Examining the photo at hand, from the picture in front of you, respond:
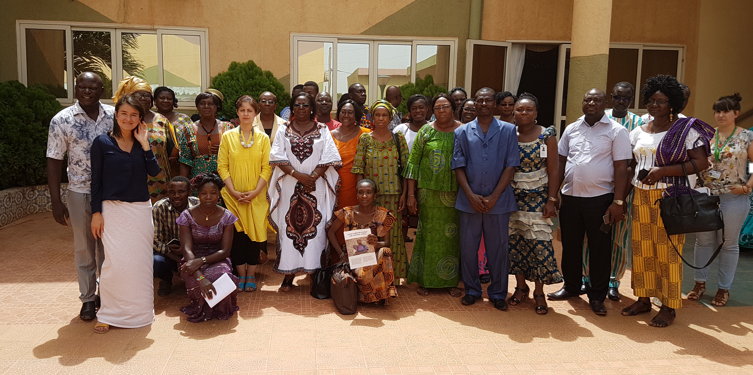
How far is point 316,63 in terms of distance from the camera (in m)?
9.37

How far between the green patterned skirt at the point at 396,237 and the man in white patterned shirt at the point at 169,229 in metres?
1.84

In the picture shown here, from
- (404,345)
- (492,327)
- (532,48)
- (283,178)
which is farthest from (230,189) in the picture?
(532,48)

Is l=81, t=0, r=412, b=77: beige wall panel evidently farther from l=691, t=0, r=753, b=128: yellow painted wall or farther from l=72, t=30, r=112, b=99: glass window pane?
l=691, t=0, r=753, b=128: yellow painted wall

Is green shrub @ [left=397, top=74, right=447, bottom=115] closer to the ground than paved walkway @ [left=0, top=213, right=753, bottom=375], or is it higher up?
higher up

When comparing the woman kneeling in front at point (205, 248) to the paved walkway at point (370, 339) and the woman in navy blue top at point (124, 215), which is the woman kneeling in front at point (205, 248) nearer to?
the paved walkway at point (370, 339)

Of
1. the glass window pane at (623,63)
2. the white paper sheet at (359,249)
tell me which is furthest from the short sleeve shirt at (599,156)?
the glass window pane at (623,63)

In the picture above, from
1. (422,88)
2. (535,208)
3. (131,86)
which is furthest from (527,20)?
(131,86)

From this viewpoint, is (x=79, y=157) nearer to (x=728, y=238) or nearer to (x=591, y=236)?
(x=591, y=236)

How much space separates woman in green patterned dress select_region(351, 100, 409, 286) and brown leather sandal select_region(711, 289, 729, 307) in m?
3.11

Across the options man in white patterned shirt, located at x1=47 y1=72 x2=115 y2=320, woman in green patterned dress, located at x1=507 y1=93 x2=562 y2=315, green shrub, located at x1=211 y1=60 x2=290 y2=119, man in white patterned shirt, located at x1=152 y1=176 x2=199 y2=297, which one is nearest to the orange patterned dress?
woman in green patterned dress, located at x1=507 y1=93 x2=562 y2=315

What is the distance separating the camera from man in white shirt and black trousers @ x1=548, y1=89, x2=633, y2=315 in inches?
181

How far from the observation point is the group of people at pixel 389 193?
4223mm

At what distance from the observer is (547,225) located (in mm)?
4773

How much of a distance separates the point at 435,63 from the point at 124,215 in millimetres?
6792
